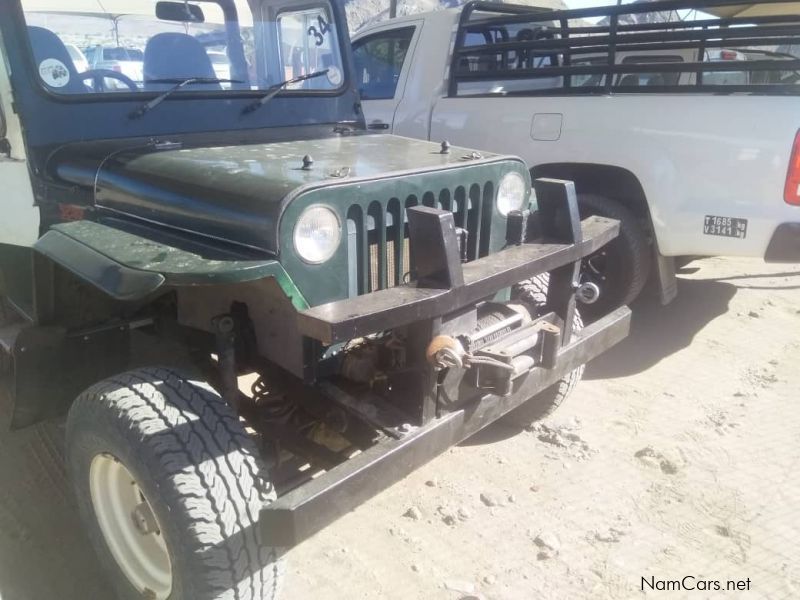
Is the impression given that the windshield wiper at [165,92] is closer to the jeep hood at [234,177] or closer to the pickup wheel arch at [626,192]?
the jeep hood at [234,177]

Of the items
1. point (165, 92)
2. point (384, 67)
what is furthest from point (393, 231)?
point (384, 67)

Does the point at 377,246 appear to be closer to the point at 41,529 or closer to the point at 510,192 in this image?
the point at 510,192

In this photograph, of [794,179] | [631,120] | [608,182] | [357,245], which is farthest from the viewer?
[608,182]

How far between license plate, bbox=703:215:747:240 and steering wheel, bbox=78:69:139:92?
3.03m

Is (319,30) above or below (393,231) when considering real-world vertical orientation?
above

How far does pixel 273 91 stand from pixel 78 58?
2.77 feet

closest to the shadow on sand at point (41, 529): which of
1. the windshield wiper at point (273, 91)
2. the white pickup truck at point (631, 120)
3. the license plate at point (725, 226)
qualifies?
the windshield wiper at point (273, 91)

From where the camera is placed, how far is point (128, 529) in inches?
89.7

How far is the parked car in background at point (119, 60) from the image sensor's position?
2.69m

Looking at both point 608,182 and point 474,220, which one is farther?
point 608,182

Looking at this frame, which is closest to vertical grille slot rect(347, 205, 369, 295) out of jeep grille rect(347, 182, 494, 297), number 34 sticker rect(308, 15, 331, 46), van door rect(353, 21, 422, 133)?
jeep grille rect(347, 182, 494, 297)

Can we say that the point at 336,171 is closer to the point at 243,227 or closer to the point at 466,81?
the point at 243,227

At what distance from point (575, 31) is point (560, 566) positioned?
11.6 ft

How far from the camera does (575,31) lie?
4.50m
